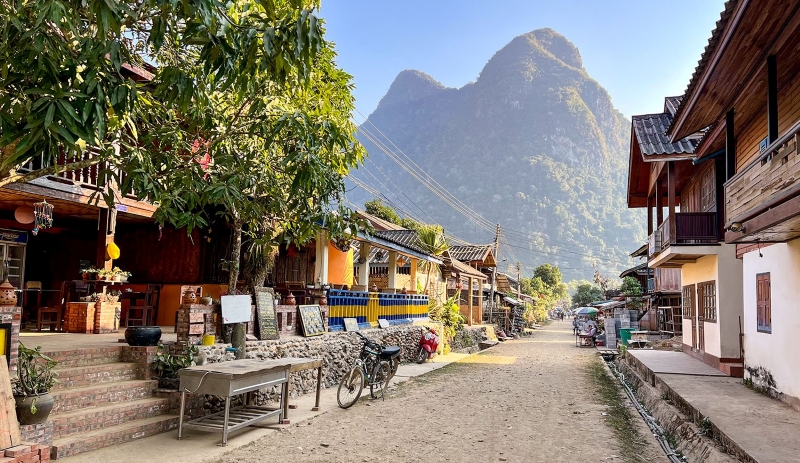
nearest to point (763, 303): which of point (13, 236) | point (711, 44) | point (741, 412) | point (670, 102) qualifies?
point (741, 412)

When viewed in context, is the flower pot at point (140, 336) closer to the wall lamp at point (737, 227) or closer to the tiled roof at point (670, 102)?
the wall lamp at point (737, 227)

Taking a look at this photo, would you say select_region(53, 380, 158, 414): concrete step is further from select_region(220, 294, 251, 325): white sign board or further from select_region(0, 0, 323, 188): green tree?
select_region(0, 0, 323, 188): green tree

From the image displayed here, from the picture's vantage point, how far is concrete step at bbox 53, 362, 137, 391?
242 inches

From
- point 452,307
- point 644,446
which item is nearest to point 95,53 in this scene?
point 644,446

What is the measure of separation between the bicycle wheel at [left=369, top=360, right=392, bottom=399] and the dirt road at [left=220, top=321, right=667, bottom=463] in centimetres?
24

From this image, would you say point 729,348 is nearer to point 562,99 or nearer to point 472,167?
point 472,167

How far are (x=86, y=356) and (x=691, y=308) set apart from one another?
14.3 m

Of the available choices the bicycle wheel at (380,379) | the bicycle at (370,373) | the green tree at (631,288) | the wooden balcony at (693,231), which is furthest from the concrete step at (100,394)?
the green tree at (631,288)

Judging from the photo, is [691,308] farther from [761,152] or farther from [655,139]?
[761,152]

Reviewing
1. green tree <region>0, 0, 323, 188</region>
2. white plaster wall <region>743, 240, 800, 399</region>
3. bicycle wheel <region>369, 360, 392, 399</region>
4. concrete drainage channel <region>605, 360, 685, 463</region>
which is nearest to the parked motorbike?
concrete drainage channel <region>605, 360, 685, 463</region>

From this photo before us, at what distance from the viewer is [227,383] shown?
6.30 meters

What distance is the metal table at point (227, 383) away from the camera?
6336 mm

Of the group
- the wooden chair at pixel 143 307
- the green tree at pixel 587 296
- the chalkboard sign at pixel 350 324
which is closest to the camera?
the wooden chair at pixel 143 307

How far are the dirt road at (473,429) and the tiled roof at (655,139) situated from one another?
17.7 feet
